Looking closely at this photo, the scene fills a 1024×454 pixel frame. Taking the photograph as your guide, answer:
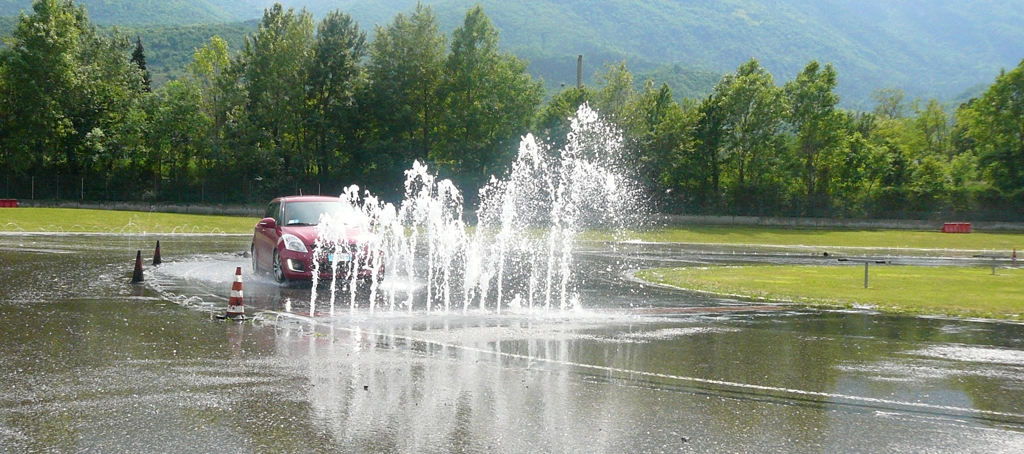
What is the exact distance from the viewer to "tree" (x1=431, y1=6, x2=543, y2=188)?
63.2m

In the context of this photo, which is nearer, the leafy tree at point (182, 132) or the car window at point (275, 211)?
the car window at point (275, 211)

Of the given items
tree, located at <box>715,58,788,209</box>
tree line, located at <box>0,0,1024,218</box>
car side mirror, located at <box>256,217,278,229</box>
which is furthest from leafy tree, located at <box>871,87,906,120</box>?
car side mirror, located at <box>256,217,278,229</box>

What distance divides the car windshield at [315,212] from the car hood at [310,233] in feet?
1.38

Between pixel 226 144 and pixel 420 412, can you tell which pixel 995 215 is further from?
pixel 420 412

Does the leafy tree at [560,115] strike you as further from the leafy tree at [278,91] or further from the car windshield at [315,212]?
the car windshield at [315,212]

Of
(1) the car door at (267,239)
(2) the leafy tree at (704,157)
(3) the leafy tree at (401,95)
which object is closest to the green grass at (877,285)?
(1) the car door at (267,239)

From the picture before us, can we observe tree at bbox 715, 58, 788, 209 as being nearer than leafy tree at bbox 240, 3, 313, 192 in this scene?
No

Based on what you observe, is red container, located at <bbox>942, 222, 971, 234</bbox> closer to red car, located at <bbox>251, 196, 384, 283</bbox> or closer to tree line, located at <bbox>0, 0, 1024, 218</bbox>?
tree line, located at <bbox>0, 0, 1024, 218</bbox>

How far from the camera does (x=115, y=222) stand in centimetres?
4416

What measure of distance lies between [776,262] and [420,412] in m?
25.7

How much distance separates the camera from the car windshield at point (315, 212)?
59.7 ft

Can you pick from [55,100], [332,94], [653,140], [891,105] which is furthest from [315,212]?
[891,105]

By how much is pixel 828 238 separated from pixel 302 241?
154 ft

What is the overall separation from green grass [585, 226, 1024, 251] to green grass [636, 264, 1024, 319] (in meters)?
23.0
